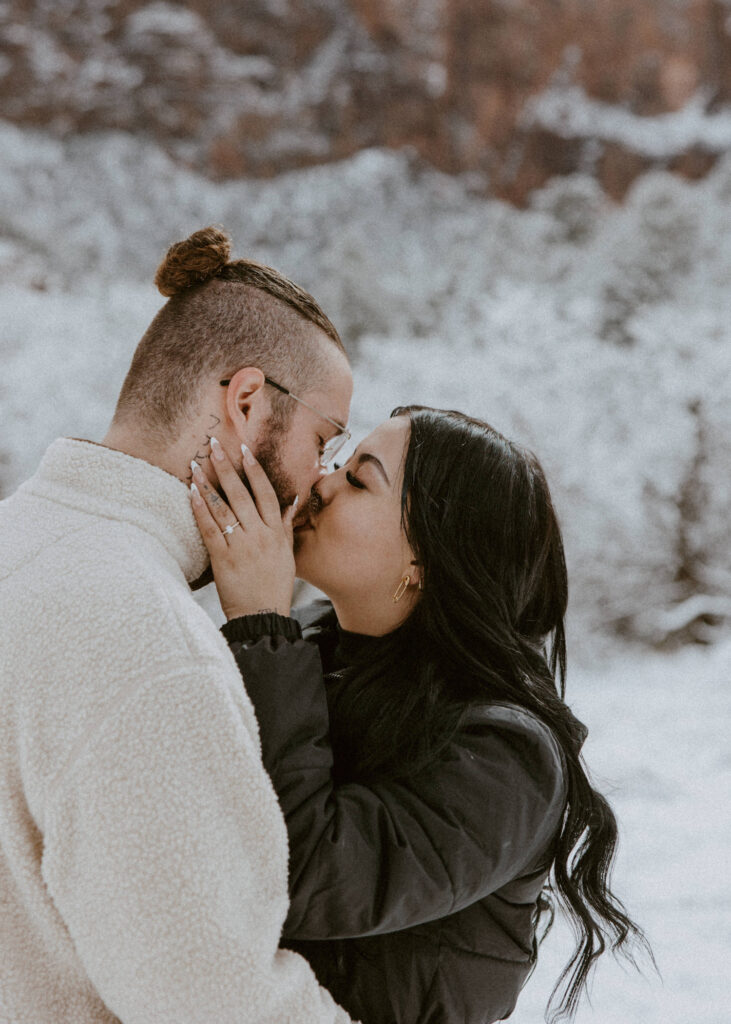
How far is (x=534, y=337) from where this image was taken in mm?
5117

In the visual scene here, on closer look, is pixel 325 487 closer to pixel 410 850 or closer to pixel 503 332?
pixel 410 850

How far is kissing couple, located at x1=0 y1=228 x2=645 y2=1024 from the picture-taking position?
0.71 metres

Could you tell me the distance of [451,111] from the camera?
6.49 metres

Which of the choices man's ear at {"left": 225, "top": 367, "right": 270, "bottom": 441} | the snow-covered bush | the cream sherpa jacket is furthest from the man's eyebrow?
the snow-covered bush

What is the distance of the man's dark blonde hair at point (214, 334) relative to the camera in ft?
3.31

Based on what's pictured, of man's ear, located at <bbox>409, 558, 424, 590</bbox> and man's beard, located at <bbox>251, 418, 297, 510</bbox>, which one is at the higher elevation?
man's beard, located at <bbox>251, 418, 297, 510</bbox>

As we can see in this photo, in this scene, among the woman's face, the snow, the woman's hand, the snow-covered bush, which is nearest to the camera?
the woman's hand

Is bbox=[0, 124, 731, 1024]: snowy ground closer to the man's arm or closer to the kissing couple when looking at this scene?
the kissing couple

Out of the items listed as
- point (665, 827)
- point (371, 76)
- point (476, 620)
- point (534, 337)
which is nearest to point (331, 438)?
point (476, 620)

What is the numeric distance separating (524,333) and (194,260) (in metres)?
4.27

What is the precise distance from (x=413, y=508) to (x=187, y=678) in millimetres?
529

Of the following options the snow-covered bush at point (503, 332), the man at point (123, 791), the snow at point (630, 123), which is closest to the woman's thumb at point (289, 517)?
the man at point (123, 791)

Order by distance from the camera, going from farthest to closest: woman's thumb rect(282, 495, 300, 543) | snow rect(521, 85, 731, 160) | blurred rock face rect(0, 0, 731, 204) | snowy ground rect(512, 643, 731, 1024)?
snow rect(521, 85, 731, 160)
blurred rock face rect(0, 0, 731, 204)
snowy ground rect(512, 643, 731, 1024)
woman's thumb rect(282, 495, 300, 543)

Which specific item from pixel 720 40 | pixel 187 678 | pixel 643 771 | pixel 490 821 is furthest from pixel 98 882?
pixel 720 40
